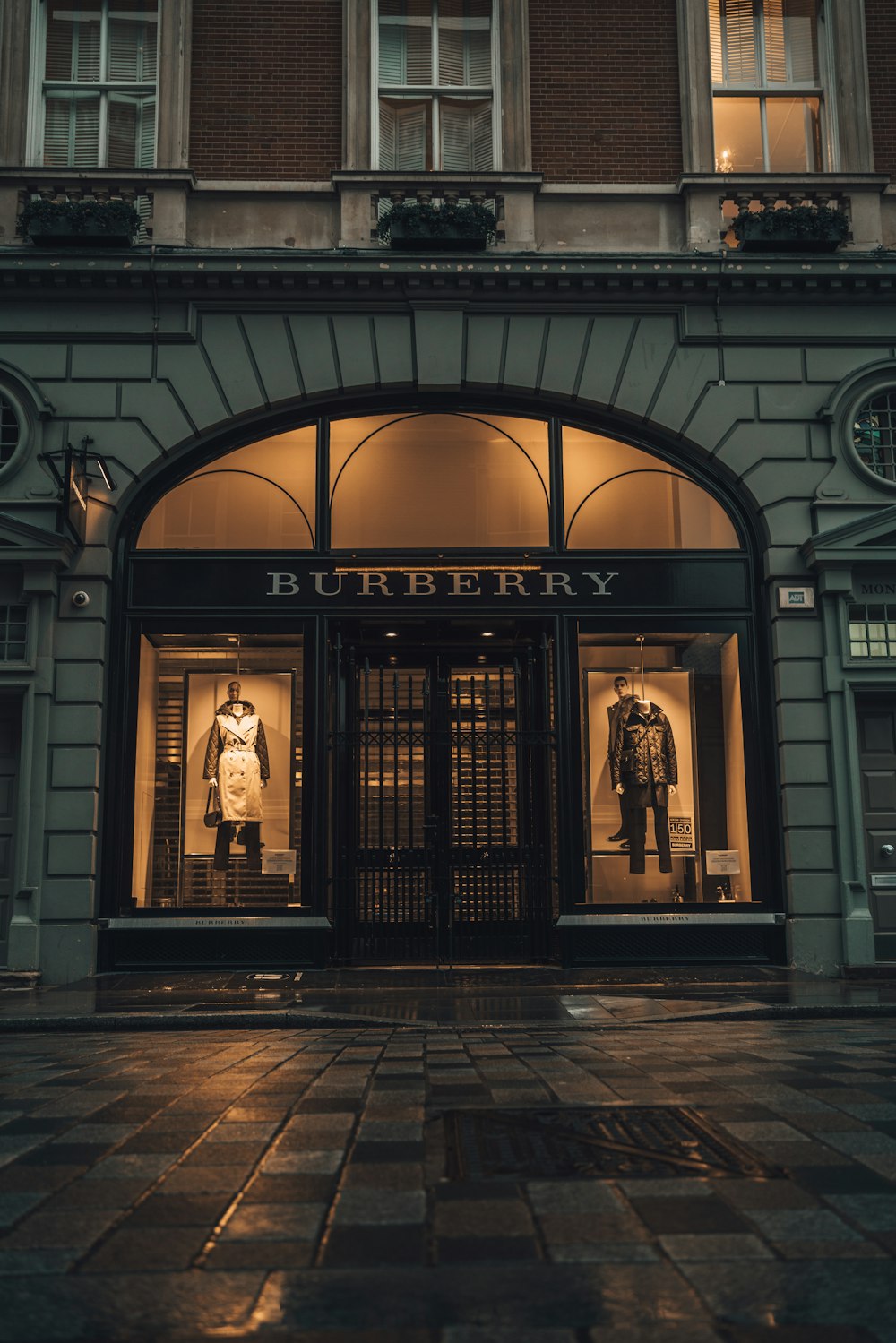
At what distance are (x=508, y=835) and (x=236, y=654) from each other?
357 centimetres

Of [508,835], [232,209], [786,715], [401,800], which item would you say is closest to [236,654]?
[401,800]

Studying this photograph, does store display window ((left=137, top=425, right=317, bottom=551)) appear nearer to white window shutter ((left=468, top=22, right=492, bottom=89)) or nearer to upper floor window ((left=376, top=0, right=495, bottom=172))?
upper floor window ((left=376, top=0, right=495, bottom=172))

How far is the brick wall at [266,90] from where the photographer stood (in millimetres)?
14602

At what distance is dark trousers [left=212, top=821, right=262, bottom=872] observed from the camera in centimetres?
1364

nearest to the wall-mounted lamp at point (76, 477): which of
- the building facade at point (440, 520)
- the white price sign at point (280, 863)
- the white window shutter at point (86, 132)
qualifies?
the building facade at point (440, 520)

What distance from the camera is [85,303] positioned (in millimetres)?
14062

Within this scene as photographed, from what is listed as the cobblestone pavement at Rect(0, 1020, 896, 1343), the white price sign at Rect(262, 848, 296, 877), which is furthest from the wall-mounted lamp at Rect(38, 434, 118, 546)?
the cobblestone pavement at Rect(0, 1020, 896, 1343)

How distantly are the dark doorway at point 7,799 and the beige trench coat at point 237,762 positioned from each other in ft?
6.54

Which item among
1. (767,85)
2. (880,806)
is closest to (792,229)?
(767,85)

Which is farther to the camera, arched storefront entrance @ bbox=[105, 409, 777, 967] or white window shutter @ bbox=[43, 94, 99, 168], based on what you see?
white window shutter @ bbox=[43, 94, 99, 168]

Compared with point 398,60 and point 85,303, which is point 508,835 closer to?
point 85,303

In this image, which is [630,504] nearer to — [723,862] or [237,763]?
[723,862]

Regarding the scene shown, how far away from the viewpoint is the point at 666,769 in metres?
14.1

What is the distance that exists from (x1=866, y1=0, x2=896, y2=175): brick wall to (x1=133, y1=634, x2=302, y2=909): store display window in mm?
8827
